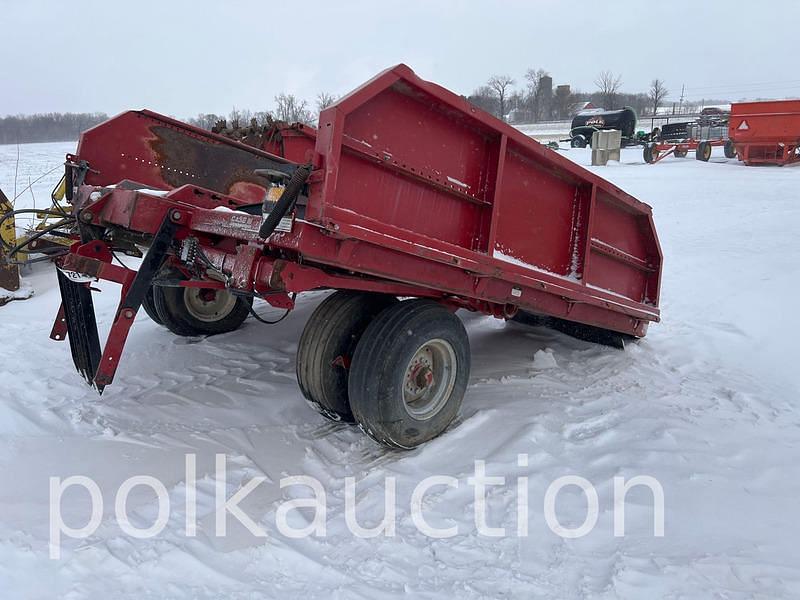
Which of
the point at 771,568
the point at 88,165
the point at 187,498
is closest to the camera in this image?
the point at 771,568

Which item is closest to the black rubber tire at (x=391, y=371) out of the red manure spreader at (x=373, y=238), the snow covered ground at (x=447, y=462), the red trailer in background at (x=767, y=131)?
the red manure spreader at (x=373, y=238)

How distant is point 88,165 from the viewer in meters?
4.26

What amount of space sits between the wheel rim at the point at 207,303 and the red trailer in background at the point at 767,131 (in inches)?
756

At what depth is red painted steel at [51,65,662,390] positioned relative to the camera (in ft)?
9.64

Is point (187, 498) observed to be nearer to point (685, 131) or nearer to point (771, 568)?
point (771, 568)

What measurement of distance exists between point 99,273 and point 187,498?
4.42 feet

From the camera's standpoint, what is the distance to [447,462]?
340cm

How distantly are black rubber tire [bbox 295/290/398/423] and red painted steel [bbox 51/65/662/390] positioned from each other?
0.36 metres

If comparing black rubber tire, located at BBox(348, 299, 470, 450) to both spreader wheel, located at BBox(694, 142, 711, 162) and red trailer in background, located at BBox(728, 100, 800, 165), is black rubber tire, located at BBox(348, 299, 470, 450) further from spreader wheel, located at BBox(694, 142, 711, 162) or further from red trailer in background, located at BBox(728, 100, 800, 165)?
spreader wheel, located at BBox(694, 142, 711, 162)

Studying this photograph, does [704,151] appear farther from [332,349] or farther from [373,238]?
[373,238]

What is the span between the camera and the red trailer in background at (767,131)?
18453mm

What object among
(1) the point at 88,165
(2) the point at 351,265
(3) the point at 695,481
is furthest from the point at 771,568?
(1) the point at 88,165

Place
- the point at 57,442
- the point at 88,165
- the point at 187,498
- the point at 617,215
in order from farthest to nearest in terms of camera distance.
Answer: the point at 617,215
the point at 88,165
the point at 57,442
the point at 187,498

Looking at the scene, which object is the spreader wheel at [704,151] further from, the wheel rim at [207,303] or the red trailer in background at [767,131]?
the wheel rim at [207,303]
